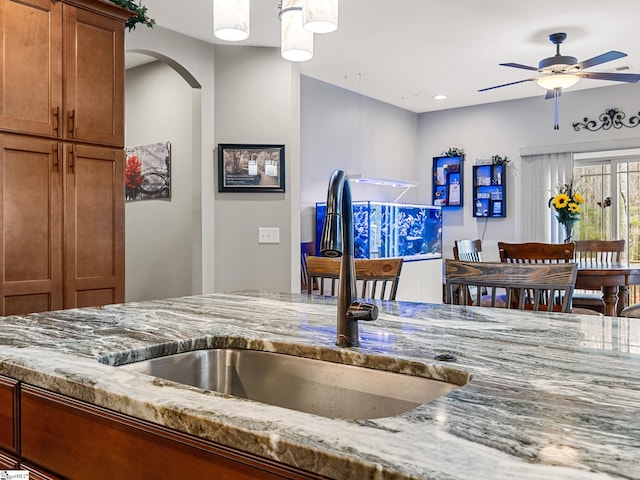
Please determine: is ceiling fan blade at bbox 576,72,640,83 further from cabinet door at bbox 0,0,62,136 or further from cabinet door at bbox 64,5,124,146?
cabinet door at bbox 0,0,62,136

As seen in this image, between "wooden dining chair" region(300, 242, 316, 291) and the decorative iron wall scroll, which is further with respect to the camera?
the decorative iron wall scroll

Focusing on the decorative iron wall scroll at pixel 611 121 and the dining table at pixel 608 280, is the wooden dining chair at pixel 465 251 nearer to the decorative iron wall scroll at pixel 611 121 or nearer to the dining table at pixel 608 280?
the dining table at pixel 608 280

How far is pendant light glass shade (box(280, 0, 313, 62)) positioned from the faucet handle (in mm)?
1293

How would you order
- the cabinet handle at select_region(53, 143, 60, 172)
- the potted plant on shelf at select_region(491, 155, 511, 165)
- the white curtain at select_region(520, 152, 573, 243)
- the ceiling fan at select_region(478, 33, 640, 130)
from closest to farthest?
the cabinet handle at select_region(53, 143, 60, 172) → the ceiling fan at select_region(478, 33, 640, 130) → the white curtain at select_region(520, 152, 573, 243) → the potted plant on shelf at select_region(491, 155, 511, 165)

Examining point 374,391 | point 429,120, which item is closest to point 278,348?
point 374,391

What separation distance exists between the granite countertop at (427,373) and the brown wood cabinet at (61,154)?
3.89 feet

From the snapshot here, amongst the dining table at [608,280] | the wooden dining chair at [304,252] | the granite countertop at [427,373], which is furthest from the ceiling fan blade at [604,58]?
the granite countertop at [427,373]

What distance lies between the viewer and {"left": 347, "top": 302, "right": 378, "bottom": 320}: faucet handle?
1.06 metres

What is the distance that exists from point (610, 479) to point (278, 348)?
2.49 feet

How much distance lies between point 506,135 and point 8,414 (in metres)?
6.22

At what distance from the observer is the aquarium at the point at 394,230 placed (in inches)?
193

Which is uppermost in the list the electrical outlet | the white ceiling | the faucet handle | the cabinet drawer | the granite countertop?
the white ceiling

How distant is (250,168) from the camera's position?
4.52 m

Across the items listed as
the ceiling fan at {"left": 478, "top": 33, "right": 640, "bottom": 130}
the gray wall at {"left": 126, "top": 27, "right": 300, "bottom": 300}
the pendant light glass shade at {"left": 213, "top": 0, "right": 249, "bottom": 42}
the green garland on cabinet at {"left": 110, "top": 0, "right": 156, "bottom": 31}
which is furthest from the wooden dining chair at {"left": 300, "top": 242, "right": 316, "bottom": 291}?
the pendant light glass shade at {"left": 213, "top": 0, "right": 249, "bottom": 42}
